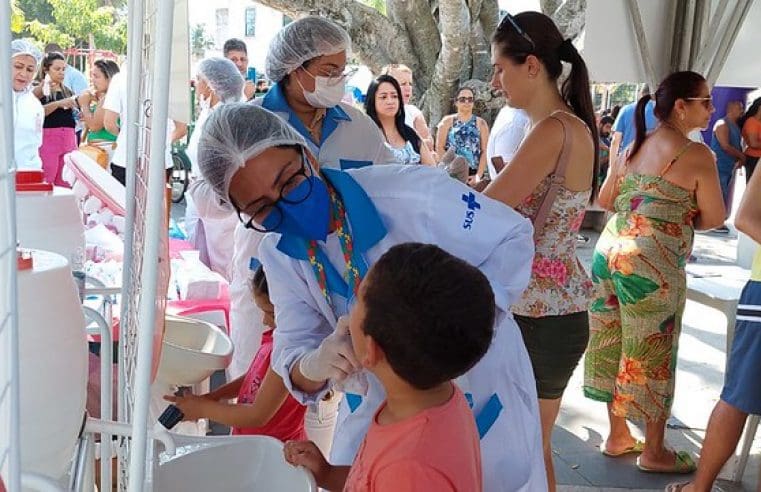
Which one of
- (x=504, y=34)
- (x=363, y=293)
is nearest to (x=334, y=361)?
(x=363, y=293)

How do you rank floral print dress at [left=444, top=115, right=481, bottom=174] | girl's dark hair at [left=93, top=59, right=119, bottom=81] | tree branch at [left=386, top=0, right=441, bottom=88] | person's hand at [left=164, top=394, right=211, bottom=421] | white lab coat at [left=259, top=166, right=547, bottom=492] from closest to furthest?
white lab coat at [left=259, top=166, right=547, bottom=492], person's hand at [left=164, top=394, right=211, bottom=421], girl's dark hair at [left=93, top=59, right=119, bottom=81], floral print dress at [left=444, top=115, right=481, bottom=174], tree branch at [left=386, top=0, right=441, bottom=88]

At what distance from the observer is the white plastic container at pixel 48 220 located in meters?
1.30

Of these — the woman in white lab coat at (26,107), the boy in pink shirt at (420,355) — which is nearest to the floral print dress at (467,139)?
the woman in white lab coat at (26,107)

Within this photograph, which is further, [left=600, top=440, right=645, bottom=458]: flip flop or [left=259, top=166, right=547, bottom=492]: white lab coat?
[left=600, top=440, right=645, bottom=458]: flip flop

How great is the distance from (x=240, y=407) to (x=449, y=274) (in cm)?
60

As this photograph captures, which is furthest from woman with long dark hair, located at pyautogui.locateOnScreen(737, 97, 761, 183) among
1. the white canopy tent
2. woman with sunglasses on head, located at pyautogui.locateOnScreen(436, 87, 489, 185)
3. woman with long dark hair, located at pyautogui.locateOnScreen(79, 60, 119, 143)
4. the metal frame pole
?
the metal frame pole

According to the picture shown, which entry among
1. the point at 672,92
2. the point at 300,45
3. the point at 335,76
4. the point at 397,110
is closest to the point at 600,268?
the point at 672,92

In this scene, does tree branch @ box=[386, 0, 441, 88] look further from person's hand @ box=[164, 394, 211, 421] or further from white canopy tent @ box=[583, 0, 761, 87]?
person's hand @ box=[164, 394, 211, 421]

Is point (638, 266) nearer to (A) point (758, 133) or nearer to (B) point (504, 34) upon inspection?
(B) point (504, 34)

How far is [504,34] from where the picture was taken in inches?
81.2

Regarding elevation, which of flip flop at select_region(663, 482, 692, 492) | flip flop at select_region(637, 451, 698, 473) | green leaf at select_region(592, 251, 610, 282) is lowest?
flip flop at select_region(637, 451, 698, 473)

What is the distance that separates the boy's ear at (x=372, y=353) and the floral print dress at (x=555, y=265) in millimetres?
974

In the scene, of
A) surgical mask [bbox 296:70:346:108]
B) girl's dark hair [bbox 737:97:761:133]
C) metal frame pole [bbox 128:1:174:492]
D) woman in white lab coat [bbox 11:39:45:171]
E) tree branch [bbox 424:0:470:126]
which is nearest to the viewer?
metal frame pole [bbox 128:1:174:492]

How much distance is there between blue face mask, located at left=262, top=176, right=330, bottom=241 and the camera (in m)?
1.20
